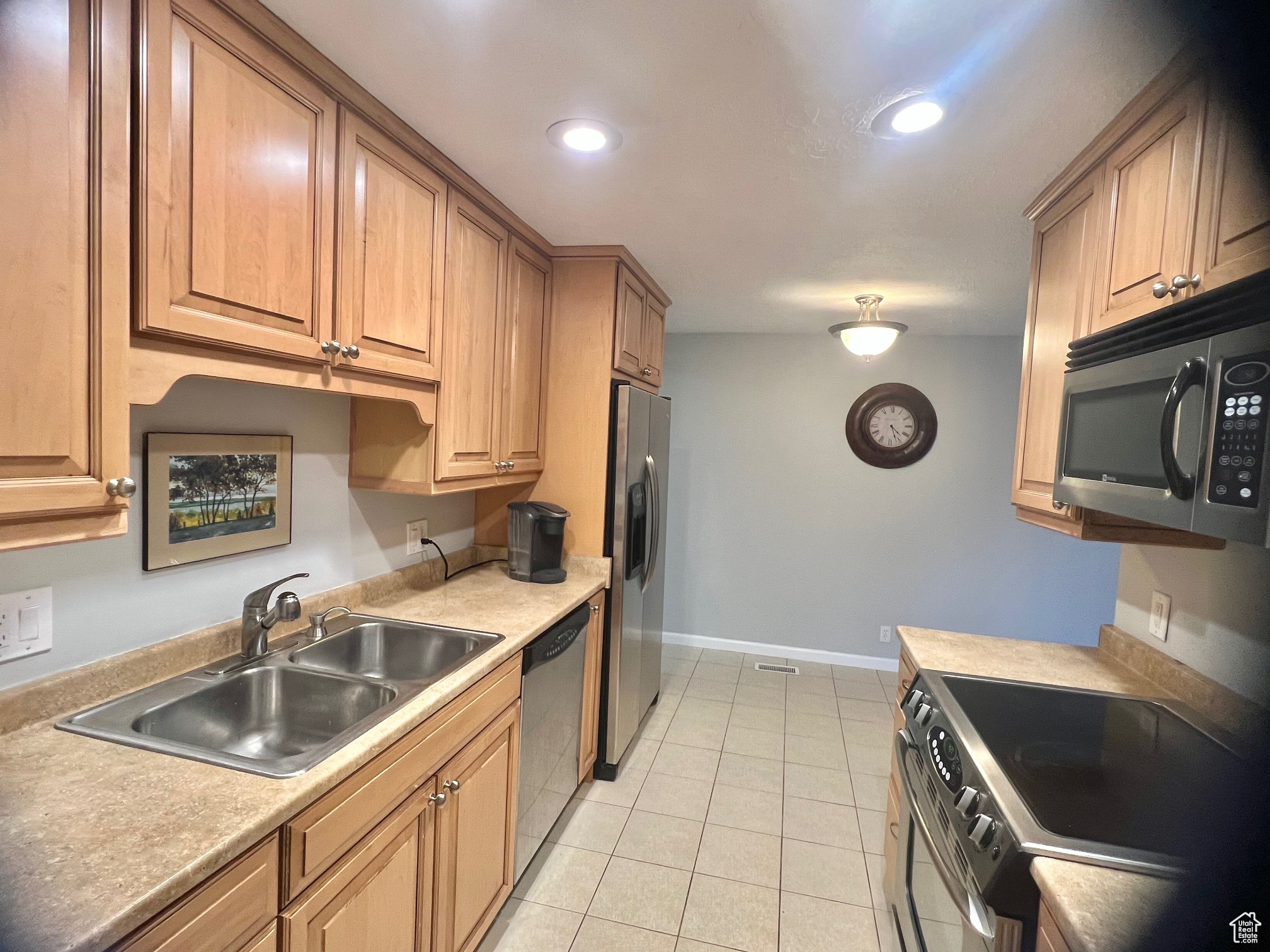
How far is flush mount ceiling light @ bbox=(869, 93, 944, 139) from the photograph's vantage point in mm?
1243

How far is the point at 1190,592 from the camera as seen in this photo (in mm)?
1478

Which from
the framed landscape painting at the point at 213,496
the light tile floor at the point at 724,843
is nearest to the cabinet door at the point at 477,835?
the light tile floor at the point at 724,843

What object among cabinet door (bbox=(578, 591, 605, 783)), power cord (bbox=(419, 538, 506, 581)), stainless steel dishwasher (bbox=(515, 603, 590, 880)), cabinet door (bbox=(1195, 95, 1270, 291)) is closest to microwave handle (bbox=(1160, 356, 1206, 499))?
cabinet door (bbox=(1195, 95, 1270, 291))

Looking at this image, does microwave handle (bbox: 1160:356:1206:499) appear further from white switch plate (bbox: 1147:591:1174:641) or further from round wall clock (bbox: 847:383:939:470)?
round wall clock (bbox: 847:383:939:470)

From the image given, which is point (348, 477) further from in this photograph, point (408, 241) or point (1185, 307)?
point (1185, 307)

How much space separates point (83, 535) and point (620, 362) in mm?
1932

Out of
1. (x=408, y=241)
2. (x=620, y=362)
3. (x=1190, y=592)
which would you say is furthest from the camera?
(x=620, y=362)

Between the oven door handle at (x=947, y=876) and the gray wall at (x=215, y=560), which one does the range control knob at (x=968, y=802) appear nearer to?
the oven door handle at (x=947, y=876)

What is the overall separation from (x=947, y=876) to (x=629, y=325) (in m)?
2.17

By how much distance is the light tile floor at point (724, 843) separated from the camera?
1.75 meters

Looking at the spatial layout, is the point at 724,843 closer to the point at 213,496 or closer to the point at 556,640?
the point at 556,640

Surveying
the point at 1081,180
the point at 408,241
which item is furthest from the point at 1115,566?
the point at 408,241

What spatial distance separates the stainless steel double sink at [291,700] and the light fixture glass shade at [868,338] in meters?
2.10

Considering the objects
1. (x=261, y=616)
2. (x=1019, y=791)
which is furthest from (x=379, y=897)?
(x=1019, y=791)
